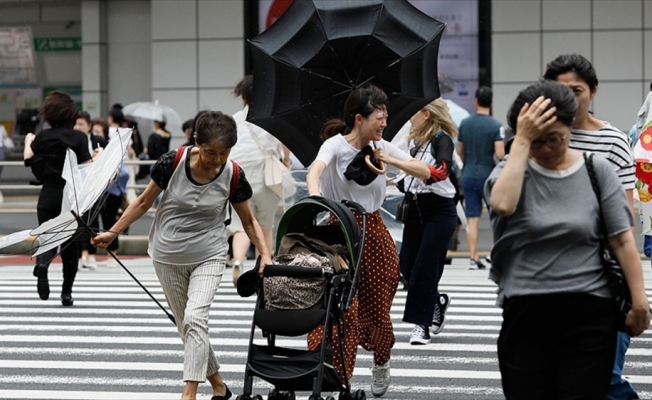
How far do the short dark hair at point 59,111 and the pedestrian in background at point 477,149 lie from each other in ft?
15.7

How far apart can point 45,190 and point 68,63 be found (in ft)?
49.4

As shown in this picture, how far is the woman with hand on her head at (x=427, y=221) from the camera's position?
955 cm

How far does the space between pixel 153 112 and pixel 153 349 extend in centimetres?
1341

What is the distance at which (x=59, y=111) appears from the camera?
12055 mm

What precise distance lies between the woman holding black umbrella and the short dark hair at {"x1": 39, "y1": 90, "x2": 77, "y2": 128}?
4.91 metres

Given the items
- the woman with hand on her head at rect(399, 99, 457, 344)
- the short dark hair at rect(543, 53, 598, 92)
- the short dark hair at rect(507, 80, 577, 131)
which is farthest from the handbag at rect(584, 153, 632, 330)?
the woman with hand on her head at rect(399, 99, 457, 344)

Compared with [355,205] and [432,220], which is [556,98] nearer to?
[355,205]

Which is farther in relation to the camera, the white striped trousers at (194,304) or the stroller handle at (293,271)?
the white striped trousers at (194,304)

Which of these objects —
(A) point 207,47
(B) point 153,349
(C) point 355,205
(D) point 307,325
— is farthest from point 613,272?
(A) point 207,47

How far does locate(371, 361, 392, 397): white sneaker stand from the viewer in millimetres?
7816

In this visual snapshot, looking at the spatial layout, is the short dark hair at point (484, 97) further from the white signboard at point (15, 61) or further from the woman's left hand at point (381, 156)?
the white signboard at point (15, 61)

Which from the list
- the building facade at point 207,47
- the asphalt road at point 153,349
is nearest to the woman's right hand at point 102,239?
the asphalt road at point 153,349

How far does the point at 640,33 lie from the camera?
24.4 meters

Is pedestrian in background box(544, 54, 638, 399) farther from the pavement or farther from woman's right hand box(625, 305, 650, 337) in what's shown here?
the pavement
